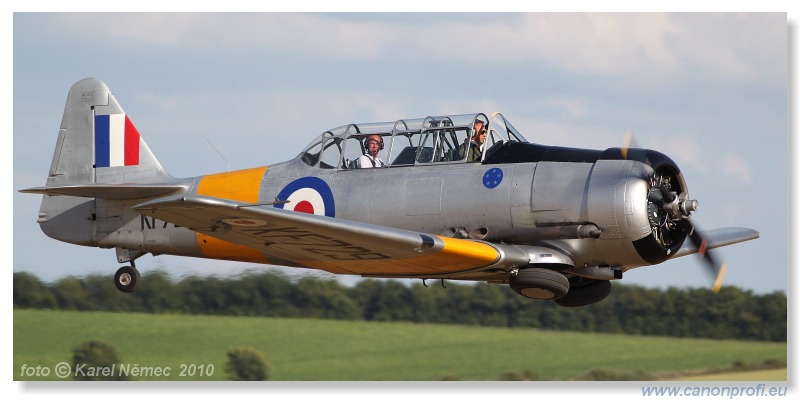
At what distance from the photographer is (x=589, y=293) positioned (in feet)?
39.3

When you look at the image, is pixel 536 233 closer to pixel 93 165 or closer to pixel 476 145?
pixel 476 145

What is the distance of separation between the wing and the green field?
449cm

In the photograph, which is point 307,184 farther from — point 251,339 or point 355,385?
point 251,339

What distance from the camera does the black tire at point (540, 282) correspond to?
10.6 m

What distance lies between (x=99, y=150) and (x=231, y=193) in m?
2.12

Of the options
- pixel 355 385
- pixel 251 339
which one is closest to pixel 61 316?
pixel 251 339

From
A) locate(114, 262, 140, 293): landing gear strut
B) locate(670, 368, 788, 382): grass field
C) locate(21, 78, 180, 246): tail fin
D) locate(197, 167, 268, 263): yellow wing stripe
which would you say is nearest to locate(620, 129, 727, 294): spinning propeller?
locate(197, 167, 268, 263): yellow wing stripe

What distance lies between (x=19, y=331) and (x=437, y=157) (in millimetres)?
7436

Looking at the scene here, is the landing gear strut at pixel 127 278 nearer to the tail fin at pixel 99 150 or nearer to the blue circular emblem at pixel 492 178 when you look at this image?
the tail fin at pixel 99 150

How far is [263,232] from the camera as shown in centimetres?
989

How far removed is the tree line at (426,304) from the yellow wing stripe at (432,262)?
5047mm

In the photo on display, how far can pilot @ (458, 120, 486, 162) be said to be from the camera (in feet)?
37.1

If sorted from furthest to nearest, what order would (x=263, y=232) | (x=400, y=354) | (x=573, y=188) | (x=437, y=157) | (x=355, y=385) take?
1. (x=400, y=354)
2. (x=355, y=385)
3. (x=437, y=157)
4. (x=573, y=188)
5. (x=263, y=232)

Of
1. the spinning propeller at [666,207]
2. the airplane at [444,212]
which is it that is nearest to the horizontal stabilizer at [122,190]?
the airplane at [444,212]
